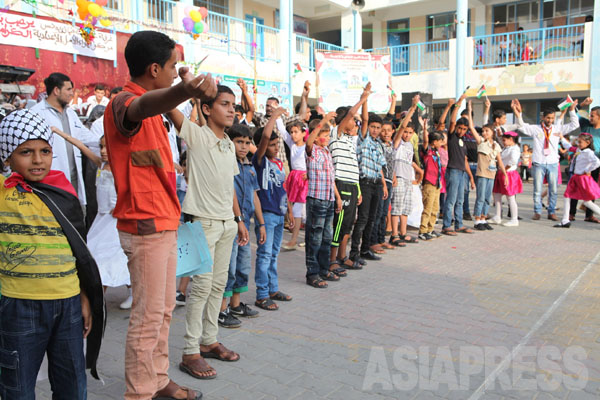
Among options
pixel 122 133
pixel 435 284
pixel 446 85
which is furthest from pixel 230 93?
pixel 446 85

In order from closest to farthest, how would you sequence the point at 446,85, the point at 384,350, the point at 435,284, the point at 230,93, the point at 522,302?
the point at 230,93
the point at 384,350
the point at 522,302
the point at 435,284
the point at 446,85

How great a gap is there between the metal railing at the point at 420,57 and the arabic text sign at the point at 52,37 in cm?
1325

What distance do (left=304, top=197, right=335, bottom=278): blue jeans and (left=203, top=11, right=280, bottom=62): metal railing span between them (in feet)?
38.7

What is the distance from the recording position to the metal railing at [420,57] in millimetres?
21828

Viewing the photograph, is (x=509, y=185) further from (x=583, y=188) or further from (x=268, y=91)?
(x=268, y=91)

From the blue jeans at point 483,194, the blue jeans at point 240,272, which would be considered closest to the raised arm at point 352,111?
the blue jeans at point 240,272

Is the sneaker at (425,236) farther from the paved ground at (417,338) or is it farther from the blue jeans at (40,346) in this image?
the blue jeans at (40,346)

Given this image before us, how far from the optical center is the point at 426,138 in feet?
27.7

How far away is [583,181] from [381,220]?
4807 mm

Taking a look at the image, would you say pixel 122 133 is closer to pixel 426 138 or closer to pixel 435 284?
pixel 435 284

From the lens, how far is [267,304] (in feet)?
15.7

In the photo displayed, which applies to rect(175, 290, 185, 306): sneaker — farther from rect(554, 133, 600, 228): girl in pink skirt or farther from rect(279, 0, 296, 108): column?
rect(279, 0, 296, 108): column

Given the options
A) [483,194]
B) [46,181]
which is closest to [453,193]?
[483,194]

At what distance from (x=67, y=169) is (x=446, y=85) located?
18.4 m
